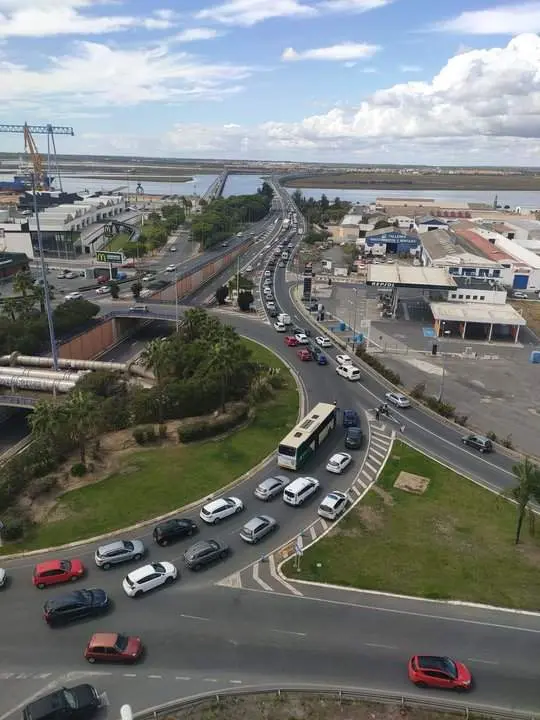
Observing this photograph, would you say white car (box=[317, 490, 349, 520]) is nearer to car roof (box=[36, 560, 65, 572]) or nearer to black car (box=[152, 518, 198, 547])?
black car (box=[152, 518, 198, 547])

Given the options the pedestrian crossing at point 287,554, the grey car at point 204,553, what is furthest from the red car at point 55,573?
the pedestrian crossing at point 287,554

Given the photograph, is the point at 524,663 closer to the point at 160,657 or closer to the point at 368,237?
the point at 160,657

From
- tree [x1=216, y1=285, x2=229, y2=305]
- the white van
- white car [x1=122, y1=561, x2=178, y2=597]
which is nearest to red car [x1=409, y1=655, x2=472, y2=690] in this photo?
white car [x1=122, y1=561, x2=178, y2=597]

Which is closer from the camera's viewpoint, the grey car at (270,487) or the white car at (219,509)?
the white car at (219,509)

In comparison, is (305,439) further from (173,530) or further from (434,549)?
(173,530)

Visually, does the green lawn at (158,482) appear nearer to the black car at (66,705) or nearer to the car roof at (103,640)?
the car roof at (103,640)

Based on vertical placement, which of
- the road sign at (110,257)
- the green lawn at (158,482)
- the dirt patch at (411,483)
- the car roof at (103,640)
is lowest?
the dirt patch at (411,483)
